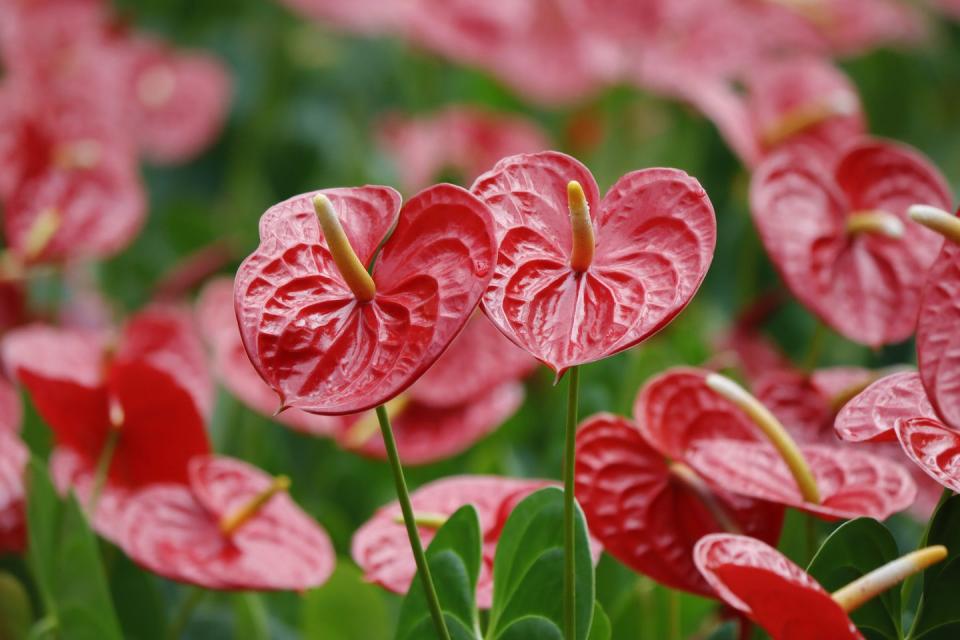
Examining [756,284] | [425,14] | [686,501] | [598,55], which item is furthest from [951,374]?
[598,55]

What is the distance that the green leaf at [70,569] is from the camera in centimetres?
59

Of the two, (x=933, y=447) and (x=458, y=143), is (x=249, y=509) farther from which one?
(x=458, y=143)

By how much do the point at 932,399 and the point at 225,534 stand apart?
0.36 meters

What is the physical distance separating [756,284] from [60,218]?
2.38 feet

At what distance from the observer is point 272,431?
101 cm

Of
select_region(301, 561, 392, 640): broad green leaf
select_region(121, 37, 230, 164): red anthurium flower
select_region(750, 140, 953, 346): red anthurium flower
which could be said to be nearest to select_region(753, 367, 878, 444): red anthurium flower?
select_region(750, 140, 953, 346): red anthurium flower

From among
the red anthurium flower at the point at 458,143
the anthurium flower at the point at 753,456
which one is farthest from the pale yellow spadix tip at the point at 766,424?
the red anthurium flower at the point at 458,143

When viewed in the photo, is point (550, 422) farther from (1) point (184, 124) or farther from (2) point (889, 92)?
(2) point (889, 92)

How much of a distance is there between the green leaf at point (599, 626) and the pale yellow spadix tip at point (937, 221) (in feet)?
0.72

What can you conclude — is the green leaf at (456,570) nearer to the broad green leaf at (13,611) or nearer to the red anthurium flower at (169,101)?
the broad green leaf at (13,611)

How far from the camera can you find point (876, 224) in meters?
0.64

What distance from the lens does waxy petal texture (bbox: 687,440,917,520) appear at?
0.52 metres

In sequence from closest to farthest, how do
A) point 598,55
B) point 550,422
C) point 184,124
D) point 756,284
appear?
point 550,422
point 756,284
point 184,124
point 598,55

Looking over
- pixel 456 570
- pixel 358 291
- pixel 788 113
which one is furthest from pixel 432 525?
pixel 788 113
